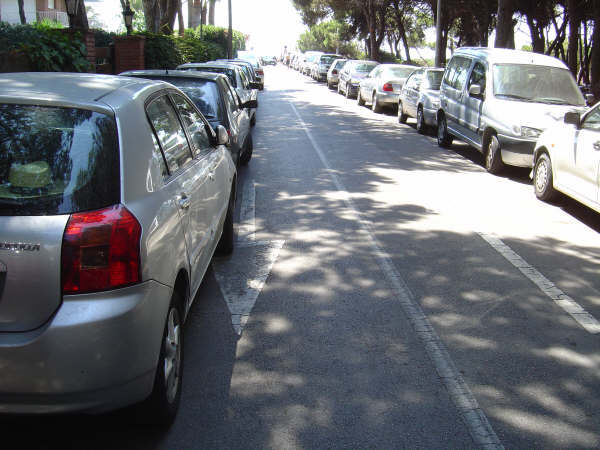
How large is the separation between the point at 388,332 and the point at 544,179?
5.42 metres

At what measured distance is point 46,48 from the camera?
10.9m

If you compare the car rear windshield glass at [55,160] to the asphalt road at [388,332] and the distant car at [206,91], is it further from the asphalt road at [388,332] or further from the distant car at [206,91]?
the distant car at [206,91]

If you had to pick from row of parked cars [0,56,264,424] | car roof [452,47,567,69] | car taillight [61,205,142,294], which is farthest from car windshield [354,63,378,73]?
car taillight [61,205,142,294]

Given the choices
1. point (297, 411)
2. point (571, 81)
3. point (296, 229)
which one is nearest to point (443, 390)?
point (297, 411)

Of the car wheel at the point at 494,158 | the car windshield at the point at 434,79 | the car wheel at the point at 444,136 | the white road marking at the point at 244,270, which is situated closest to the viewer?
the white road marking at the point at 244,270

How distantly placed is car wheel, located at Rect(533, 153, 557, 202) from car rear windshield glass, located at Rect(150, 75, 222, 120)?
4.54m

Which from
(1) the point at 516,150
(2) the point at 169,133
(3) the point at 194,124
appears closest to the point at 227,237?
(3) the point at 194,124

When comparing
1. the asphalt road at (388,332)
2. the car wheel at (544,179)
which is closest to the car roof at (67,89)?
the asphalt road at (388,332)

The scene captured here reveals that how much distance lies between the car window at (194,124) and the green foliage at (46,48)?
6164mm

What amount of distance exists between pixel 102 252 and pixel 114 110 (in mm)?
821

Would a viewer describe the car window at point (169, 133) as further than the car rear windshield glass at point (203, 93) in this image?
No

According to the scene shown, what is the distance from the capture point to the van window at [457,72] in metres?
13.3

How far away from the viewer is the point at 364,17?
50594mm

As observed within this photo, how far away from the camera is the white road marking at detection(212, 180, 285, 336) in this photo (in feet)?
17.2
